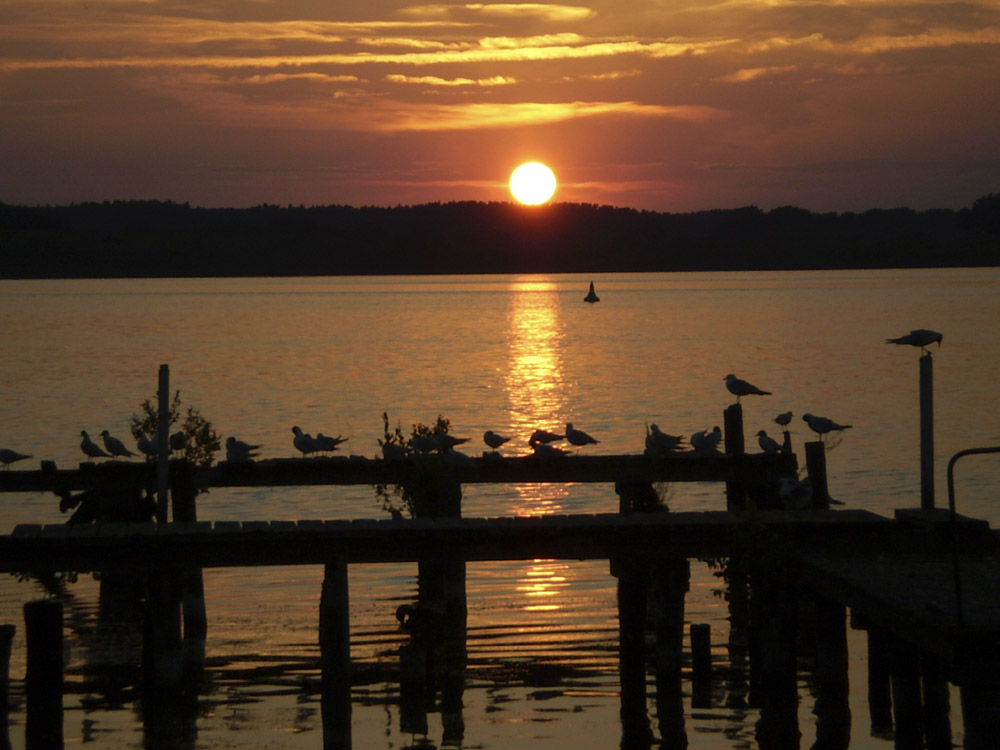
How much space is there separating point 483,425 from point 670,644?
41.4 m

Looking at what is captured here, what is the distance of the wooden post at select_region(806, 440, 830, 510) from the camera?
60.4ft

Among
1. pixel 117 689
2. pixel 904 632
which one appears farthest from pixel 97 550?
pixel 904 632

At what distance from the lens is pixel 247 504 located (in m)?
36.1

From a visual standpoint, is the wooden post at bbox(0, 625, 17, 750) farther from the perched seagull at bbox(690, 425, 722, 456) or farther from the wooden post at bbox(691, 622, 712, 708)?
the perched seagull at bbox(690, 425, 722, 456)

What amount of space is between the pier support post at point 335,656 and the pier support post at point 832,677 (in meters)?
5.11

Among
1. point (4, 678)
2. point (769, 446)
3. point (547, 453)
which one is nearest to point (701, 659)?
point (547, 453)

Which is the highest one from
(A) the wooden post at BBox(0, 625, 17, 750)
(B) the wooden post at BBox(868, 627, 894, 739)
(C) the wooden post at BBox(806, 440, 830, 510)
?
(C) the wooden post at BBox(806, 440, 830, 510)

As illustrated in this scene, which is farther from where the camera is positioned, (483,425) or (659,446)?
(483,425)

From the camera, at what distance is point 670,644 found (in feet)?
56.5

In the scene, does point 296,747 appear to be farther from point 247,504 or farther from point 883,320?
point 883,320

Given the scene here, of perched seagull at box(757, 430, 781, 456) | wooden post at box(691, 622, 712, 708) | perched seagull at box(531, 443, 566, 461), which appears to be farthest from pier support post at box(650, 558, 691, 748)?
perched seagull at box(757, 430, 781, 456)

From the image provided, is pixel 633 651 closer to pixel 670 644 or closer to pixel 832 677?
pixel 670 644

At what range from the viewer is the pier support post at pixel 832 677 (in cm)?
1518

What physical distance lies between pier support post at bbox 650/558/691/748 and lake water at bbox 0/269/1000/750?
0.28m
